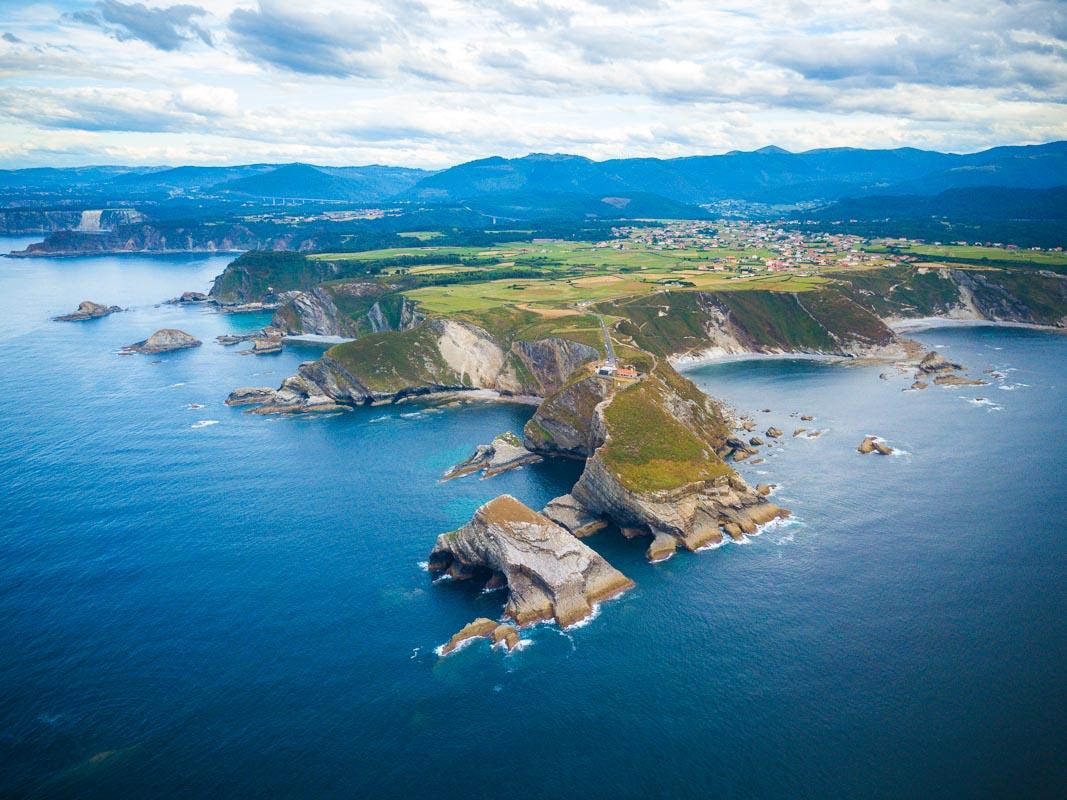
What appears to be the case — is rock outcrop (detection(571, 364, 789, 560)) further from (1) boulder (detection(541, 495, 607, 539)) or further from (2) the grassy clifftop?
(2) the grassy clifftop

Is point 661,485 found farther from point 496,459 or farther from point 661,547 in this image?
point 496,459

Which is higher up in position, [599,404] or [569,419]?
[599,404]

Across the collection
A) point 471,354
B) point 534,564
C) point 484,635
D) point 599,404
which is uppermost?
point 599,404

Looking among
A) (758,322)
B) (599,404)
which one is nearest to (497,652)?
(599,404)

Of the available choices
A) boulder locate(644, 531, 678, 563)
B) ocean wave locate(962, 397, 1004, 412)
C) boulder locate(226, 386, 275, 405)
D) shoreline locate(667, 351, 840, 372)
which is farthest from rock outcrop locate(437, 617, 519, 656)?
shoreline locate(667, 351, 840, 372)

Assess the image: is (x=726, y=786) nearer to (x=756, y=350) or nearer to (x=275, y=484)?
(x=275, y=484)

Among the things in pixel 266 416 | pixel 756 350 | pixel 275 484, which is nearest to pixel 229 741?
pixel 275 484
